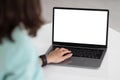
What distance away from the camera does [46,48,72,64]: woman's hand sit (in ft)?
4.31

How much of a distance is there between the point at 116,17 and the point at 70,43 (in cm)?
250

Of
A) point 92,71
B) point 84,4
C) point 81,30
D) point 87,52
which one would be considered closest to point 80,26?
point 81,30

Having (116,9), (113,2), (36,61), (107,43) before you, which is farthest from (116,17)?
(36,61)

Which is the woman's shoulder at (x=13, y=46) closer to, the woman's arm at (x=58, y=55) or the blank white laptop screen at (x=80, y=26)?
the woman's arm at (x=58, y=55)

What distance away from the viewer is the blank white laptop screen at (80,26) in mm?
1457

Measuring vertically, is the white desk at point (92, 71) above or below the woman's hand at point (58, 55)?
below

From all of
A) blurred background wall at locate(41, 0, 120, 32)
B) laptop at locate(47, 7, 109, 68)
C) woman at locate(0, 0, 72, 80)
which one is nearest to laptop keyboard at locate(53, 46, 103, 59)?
laptop at locate(47, 7, 109, 68)

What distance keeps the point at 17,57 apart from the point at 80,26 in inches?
31.3

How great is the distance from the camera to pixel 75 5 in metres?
4.36

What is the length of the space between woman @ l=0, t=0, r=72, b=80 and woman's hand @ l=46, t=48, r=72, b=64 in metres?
0.52

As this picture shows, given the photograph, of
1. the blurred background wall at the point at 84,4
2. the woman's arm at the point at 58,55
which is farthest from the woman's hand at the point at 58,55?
the blurred background wall at the point at 84,4

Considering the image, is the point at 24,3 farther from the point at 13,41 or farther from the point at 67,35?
the point at 67,35

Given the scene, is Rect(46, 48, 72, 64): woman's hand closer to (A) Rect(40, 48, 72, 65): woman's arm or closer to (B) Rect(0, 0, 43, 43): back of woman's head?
(A) Rect(40, 48, 72, 65): woman's arm

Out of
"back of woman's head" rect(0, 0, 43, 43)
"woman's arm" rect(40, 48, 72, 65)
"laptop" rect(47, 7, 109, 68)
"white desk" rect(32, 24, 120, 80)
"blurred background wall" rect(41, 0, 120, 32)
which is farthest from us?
"blurred background wall" rect(41, 0, 120, 32)
